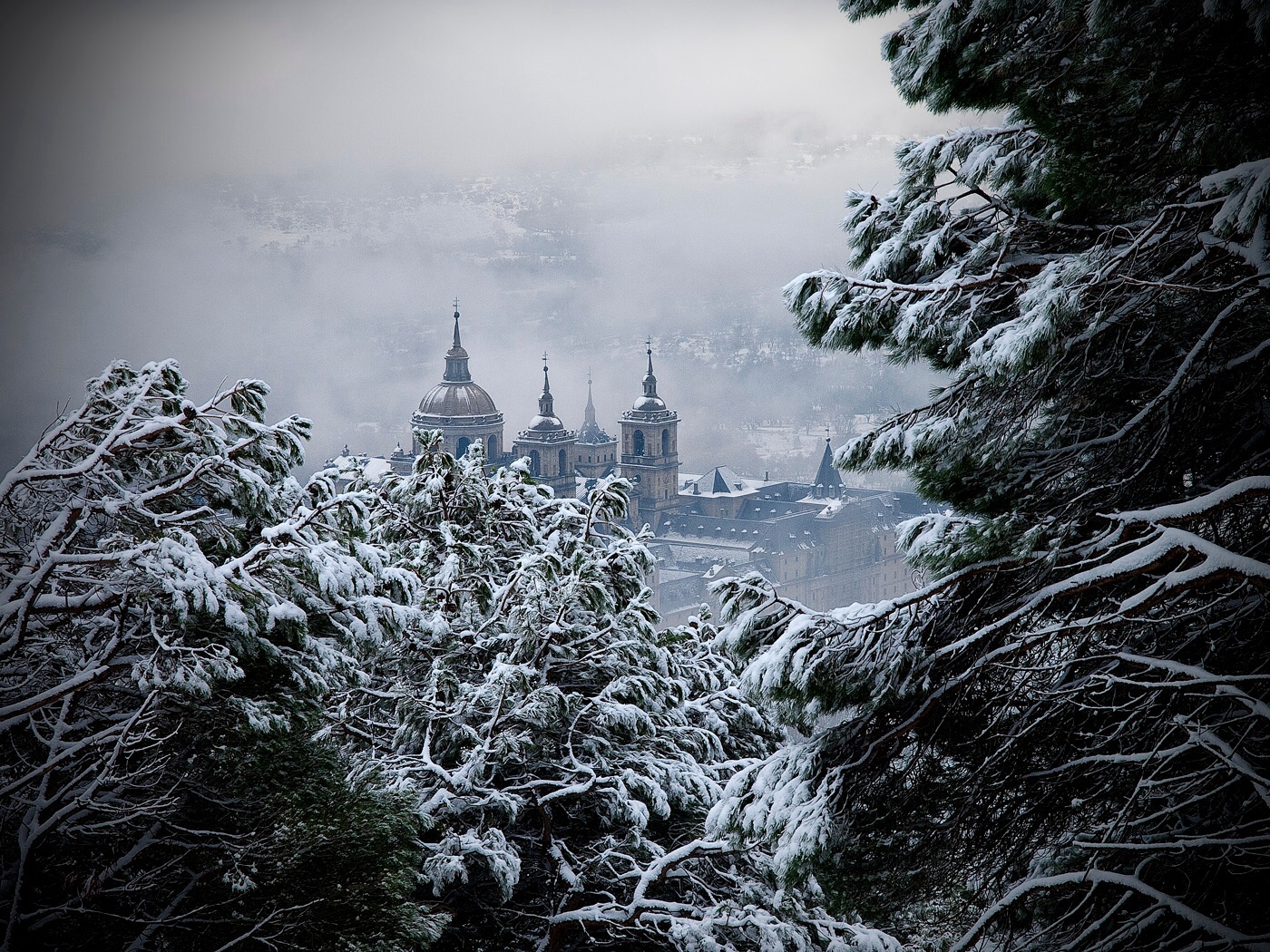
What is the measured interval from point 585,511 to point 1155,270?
497 centimetres

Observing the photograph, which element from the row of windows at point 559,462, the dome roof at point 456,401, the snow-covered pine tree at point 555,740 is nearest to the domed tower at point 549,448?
the row of windows at point 559,462

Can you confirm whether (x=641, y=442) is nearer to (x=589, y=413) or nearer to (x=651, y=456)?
(x=651, y=456)

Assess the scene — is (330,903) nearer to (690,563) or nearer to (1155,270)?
(1155,270)

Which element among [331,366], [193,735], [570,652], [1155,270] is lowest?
[193,735]

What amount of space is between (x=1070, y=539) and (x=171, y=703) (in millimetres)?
3449

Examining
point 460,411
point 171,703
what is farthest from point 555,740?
point 460,411

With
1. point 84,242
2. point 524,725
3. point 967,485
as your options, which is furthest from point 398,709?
point 84,242

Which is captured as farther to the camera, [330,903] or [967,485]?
[330,903]

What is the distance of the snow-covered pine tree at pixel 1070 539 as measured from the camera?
3.11 metres

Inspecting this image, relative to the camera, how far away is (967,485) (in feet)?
13.9

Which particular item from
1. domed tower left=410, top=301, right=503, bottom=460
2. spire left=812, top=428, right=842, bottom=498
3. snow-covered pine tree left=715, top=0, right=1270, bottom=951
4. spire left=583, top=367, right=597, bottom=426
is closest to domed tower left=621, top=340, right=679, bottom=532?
domed tower left=410, top=301, right=503, bottom=460

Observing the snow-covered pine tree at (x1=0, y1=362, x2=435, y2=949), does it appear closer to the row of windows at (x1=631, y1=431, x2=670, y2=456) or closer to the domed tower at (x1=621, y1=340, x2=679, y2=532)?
the domed tower at (x1=621, y1=340, x2=679, y2=532)

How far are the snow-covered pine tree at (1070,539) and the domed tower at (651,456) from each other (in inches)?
3209

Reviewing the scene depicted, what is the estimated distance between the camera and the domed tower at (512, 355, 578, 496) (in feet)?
273
